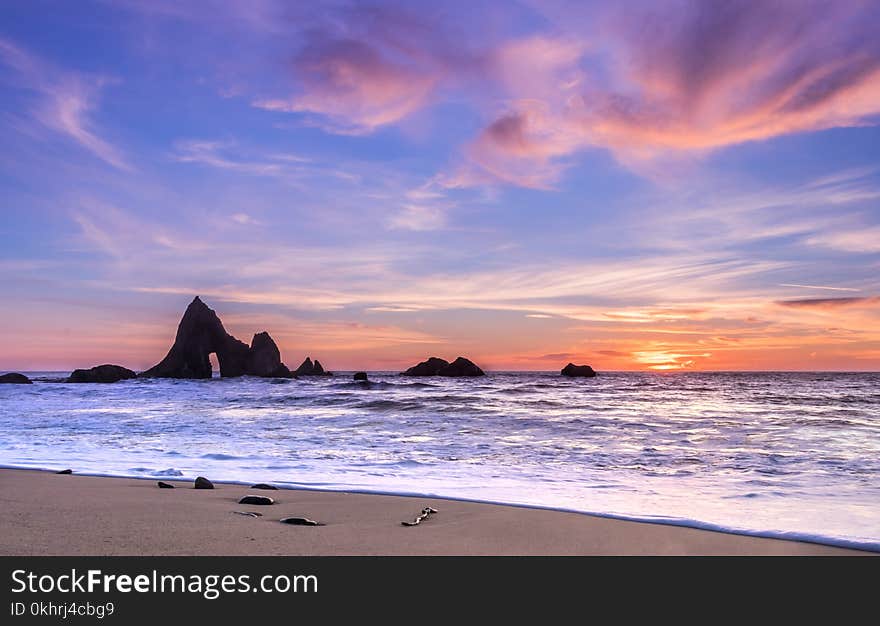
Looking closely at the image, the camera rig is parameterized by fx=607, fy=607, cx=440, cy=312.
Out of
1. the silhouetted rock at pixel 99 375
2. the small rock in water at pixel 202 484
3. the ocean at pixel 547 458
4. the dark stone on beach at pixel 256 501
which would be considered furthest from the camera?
the silhouetted rock at pixel 99 375

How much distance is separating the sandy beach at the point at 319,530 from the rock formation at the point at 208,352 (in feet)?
241

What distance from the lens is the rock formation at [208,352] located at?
74.1 m

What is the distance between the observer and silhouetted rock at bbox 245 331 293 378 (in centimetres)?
7925

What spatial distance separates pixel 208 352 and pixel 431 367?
28673 mm

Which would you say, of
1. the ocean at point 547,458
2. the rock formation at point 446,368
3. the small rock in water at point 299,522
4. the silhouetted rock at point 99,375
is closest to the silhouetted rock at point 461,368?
the rock formation at point 446,368

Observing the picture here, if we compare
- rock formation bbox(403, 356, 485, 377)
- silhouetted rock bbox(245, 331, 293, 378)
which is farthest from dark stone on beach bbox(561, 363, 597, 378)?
silhouetted rock bbox(245, 331, 293, 378)

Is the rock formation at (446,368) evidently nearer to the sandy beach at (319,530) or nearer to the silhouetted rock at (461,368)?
the silhouetted rock at (461,368)

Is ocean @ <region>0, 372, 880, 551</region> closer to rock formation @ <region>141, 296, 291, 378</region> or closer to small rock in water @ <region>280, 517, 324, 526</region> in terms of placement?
small rock in water @ <region>280, 517, 324, 526</region>

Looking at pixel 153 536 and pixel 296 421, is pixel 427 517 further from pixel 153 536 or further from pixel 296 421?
pixel 296 421

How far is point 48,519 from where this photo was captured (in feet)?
13.8

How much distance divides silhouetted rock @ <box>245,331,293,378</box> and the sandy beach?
247ft
